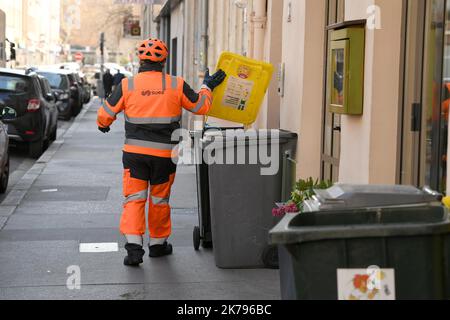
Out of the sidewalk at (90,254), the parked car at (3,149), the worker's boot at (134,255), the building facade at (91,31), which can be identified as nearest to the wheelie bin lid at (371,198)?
the sidewalk at (90,254)

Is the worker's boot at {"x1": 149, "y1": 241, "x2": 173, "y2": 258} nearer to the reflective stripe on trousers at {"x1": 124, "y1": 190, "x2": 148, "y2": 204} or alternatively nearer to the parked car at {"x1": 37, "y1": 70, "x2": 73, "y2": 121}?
the reflective stripe on trousers at {"x1": 124, "y1": 190, "x2": 148, "y2": 204}

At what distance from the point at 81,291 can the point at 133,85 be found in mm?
1741

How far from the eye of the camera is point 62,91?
1233 inches

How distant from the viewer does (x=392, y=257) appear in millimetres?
4207

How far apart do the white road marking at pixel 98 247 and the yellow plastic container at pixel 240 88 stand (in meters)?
1.38

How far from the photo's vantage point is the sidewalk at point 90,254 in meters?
6.84

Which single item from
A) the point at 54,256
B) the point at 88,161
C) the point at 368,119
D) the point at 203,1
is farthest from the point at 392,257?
the point at 203,1

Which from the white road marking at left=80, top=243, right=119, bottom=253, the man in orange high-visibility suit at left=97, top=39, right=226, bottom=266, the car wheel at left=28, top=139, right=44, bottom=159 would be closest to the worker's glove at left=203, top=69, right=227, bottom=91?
the man in orange high-visibility suit at left=97, top=39, right=226, bottom=266

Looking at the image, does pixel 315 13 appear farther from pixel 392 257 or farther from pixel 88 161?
pixel 88 161

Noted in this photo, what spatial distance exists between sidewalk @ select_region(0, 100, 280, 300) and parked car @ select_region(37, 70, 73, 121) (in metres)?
16.3

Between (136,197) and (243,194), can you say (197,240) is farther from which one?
(243,194)

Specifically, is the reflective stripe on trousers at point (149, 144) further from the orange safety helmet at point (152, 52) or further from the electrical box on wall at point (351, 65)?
the electrical box on wall at point (351, 65)

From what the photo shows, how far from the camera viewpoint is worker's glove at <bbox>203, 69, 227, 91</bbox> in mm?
8188

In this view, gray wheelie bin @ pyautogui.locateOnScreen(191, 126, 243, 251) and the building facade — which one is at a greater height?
the building facade
